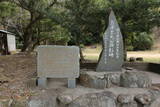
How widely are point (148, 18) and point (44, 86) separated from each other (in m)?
4.13

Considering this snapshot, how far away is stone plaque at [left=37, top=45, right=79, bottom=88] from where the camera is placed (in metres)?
3.83

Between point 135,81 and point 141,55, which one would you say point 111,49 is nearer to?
point 135,81

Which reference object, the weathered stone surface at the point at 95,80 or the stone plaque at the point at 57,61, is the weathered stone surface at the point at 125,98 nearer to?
the weathered stone surface at the point at 95,80

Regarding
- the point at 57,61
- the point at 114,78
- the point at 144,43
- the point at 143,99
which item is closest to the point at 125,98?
the point at 143,99

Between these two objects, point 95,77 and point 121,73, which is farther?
point 121,73

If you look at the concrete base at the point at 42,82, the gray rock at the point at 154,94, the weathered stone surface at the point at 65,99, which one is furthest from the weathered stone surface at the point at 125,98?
the concrete base at the point at 42,82

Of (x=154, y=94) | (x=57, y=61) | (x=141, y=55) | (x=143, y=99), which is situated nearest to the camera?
(x=143, y=99)

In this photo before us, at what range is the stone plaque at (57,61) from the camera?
3834 millimetres

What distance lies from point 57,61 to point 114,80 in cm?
140

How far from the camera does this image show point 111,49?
14.2ft

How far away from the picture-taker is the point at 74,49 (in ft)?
12.6

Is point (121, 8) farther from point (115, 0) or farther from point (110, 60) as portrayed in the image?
point (110, 60)

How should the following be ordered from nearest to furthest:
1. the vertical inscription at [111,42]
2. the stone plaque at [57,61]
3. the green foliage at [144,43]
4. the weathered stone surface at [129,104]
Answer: the weathered stone surface at [129,104] < the stone plaque at [57,61] < the vertical inscription at [111,42] < the green foliage at [144,43]

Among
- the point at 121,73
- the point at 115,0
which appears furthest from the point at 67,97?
the point at 115,0
